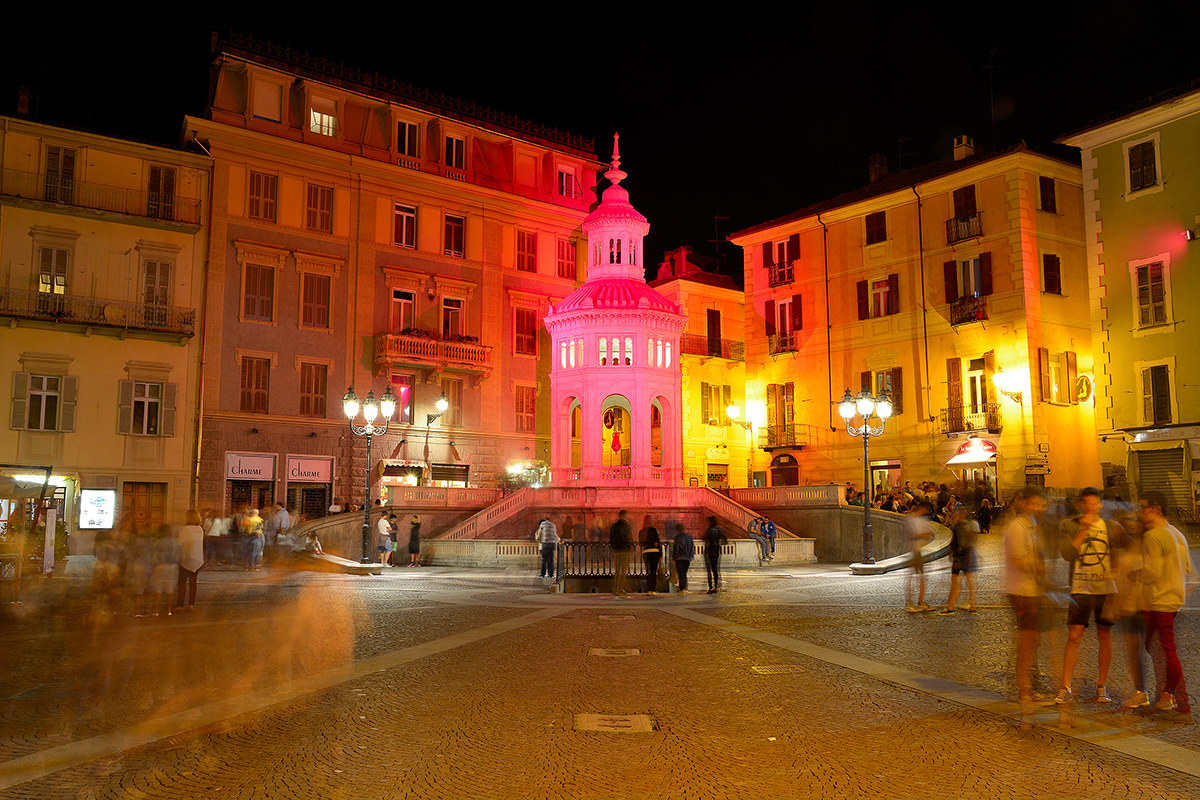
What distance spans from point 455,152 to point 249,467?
652 inches

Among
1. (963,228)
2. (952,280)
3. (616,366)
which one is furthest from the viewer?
(952,280)

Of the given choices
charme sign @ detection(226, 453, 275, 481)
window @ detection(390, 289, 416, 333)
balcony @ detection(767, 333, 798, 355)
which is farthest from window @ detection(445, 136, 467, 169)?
balcony @ detection(767, 333, 798, 355)

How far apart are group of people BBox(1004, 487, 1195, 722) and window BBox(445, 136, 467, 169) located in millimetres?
37284

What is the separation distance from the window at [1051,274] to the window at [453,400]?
23988 millimetres

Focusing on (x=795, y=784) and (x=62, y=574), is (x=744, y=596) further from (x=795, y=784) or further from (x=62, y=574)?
(x=62, y=574)

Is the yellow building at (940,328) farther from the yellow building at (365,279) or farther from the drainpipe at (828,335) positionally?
the yellow building at (365,279)

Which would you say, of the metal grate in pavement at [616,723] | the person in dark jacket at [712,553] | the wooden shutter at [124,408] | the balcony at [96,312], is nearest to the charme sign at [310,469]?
the wooden shutter at [124,408]

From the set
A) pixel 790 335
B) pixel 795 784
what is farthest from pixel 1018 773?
pixel 790 335

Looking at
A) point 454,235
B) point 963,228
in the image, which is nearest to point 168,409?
point 454,235

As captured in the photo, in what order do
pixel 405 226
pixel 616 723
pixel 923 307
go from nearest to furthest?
pixel 616 723, pixel 923 307, pixel 405 226

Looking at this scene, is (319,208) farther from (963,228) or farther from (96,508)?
(963,228)

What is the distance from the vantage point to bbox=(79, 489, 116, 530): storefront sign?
110ft

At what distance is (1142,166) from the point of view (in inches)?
1347

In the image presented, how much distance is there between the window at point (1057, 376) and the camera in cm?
3569
